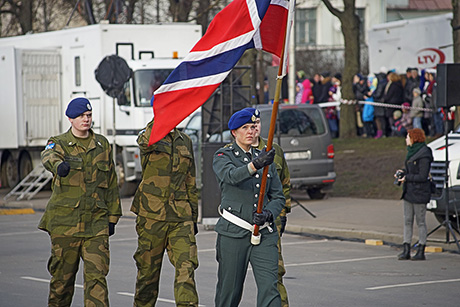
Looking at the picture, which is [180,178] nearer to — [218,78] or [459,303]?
[218,78]

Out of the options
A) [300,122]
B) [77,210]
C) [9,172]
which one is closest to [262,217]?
[77,210]

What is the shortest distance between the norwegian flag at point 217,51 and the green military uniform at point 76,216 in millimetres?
564

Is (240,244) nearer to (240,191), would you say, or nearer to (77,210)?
(240,191)

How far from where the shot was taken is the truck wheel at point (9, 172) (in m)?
25.5

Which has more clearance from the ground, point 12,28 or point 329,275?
point 12,28

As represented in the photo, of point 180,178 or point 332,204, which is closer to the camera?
point 180,178

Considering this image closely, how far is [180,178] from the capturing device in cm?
857

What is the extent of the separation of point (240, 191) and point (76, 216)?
4.82 ft

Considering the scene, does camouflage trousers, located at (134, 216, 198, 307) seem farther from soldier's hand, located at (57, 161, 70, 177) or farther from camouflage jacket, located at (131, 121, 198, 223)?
soldier's hand, located at (57, 161, 70, 177)

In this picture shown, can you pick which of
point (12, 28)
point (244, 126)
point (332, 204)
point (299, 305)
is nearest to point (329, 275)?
point (299, 305)

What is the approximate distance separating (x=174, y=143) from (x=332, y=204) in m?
11.6

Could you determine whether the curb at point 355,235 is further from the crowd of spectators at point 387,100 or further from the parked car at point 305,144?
the crowd of spectators at point 387,100

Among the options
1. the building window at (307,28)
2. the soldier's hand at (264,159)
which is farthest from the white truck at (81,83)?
the building window at (307,28)

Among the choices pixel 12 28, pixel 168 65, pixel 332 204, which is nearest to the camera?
pixel 332 204
